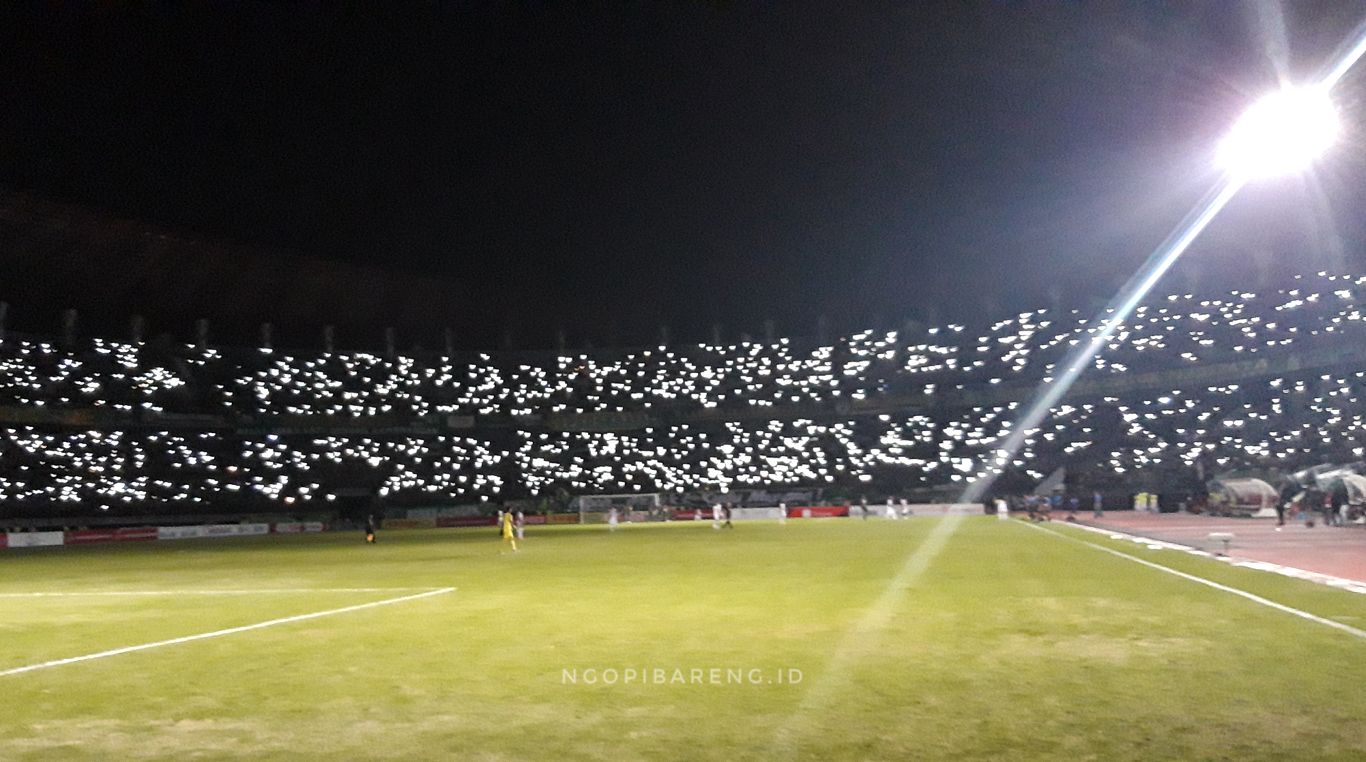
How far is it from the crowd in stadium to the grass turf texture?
54.7 m

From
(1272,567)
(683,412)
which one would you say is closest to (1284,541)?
(1272,567)

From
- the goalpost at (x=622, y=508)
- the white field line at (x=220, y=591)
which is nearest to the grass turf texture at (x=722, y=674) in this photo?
the white field line at (x=220, y=591)

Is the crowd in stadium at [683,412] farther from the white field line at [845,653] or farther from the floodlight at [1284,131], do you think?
the white field line at [845,653]

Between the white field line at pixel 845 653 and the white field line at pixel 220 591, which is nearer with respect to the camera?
the white field line at pixel 845 653

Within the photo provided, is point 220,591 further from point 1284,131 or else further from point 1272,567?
point 1284,131

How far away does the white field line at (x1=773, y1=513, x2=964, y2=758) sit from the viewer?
750cm

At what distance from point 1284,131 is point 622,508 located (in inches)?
A: 2101

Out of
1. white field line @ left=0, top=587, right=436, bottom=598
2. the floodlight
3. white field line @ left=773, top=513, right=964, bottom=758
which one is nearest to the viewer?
white field line @ left=773, top=513, right=964, bottom=758

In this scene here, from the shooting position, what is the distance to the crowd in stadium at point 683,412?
68125 mm

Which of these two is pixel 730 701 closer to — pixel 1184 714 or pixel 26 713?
pixel 1184 714

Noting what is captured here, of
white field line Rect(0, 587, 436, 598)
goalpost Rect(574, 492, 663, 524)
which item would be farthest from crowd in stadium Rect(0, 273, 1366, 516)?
white field line Rect(0, 587, 436, 598)

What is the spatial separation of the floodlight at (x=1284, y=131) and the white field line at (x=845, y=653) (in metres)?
11.4

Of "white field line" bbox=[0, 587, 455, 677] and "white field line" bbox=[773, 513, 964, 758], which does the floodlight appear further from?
"white field line" bbox=[0, 587, 455, 677]

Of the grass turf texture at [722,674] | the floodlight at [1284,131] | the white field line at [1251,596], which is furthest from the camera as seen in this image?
the floodlight at [1284,131]
